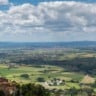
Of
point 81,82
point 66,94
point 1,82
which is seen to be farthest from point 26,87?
point 81,82

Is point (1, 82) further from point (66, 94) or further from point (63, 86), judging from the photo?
point (63, 86)

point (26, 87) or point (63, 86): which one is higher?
point (26, 87)

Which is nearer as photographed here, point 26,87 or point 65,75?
point 26,87

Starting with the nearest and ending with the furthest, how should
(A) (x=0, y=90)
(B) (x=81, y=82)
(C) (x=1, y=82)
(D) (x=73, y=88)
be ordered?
(A) (x=0, y=90) < (C) (x=1, y=82) < (D) (x=73, y=88) < (B) (x=81, y=82)

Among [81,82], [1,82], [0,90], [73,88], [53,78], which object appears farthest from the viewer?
[53,78]

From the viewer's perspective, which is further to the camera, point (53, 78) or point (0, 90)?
point (53, 78)

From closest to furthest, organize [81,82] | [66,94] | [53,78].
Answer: [66,94], [81,82], [53,78]

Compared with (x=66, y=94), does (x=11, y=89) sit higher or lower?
higher

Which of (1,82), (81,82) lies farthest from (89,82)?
(1,82)

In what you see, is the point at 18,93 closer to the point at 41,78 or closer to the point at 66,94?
the point at 66,94
